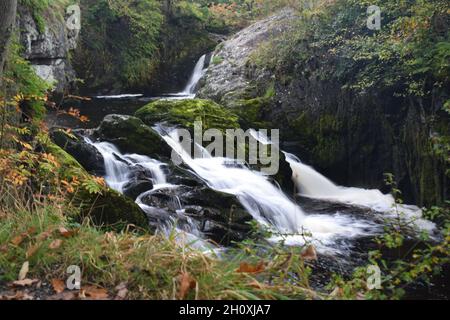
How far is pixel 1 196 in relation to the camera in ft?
14.8

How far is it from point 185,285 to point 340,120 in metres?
9.67

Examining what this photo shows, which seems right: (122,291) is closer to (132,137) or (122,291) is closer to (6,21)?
(6,21)

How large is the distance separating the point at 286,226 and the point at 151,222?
296cm

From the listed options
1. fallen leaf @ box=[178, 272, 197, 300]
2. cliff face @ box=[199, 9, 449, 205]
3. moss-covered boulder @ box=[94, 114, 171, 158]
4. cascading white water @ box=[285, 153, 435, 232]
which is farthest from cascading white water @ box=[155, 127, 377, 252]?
fallen leaf @ box=[178, 272, 197, 300]

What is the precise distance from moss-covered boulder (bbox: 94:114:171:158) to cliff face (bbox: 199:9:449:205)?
362cm

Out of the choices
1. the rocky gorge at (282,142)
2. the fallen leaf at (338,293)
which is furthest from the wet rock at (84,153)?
the fallen leaf at (338,293)

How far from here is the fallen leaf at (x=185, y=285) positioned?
9.53 ft

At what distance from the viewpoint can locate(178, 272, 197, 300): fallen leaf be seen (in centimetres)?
291

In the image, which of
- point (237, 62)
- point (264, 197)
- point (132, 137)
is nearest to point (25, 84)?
point (132, 137)

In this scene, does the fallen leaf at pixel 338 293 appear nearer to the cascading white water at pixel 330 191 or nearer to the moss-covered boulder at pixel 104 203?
the moss-covered boulder at pixel 104 203

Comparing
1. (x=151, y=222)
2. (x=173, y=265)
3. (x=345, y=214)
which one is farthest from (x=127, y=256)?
(x=345, y=214)

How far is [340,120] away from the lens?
1181cm

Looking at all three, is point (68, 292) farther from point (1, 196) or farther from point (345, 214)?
point (345, 214)

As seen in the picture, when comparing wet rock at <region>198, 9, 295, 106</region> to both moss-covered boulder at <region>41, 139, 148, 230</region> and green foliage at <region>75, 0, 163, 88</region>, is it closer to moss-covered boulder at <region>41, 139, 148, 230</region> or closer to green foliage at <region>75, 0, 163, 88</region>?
green foliage at <region>75, 0, 163, 88</region>
